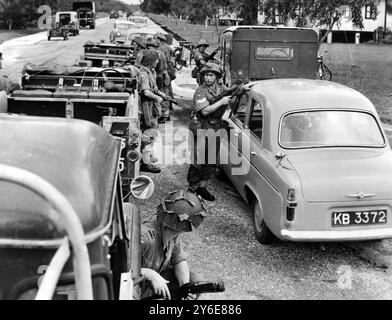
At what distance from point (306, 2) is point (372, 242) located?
1107 cm

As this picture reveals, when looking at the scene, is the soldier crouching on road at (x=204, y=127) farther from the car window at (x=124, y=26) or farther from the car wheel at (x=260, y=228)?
the car window at (x=124, y=26)

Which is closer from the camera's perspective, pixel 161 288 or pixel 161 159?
pixel 161 288

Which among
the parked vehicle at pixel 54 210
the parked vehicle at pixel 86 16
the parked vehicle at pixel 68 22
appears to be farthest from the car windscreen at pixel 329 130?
the parked vehicle at pixel 86 16

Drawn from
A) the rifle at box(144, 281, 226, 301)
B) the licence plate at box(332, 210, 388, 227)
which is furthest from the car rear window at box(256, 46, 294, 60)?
the rifle at box(144, 281, 226, 301)

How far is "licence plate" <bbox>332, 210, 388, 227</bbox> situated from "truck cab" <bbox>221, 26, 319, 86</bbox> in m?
6.84

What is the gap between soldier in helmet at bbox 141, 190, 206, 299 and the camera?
351cm

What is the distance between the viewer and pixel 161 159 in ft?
31.6

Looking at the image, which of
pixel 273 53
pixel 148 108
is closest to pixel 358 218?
pixel 148 108

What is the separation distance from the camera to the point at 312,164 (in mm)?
5711

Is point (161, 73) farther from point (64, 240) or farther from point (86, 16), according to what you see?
point (86, 16)

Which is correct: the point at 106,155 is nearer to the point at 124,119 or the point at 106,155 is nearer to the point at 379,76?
the point at 124,119
